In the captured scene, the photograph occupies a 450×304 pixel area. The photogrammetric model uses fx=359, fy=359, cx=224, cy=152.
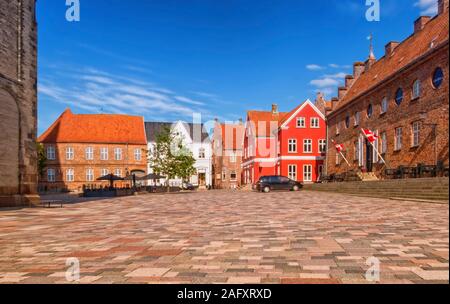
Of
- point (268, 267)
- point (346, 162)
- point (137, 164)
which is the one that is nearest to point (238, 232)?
point (268, 267)

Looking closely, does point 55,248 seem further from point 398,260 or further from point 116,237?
point 398,260

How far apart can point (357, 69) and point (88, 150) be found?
130ft

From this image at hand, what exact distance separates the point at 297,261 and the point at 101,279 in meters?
2.71

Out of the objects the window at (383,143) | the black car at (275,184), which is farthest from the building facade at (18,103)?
the window at (383,143)

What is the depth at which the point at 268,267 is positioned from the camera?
4926mm

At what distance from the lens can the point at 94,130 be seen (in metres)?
56.4

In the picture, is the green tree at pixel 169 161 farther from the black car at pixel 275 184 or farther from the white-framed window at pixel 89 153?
the white-framed window at pixel 89 153

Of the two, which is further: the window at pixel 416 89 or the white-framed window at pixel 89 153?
the white-framed window at pixel 89 153

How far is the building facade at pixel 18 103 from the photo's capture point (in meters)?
18.2

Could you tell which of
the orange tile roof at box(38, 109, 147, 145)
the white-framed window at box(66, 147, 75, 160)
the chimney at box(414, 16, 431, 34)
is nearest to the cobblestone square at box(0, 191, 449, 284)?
the chimney at box(414, 16, 431, 34)

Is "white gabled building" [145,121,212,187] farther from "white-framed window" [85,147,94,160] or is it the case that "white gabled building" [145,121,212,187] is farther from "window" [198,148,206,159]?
"white-framed window" [85,147,94,160]

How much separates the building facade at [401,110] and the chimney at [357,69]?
87 centimetres

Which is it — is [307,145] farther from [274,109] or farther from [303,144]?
[274,109]
